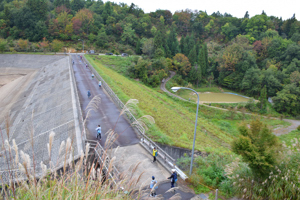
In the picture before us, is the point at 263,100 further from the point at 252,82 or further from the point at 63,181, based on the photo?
the point at 63,181

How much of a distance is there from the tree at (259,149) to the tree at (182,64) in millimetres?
46468

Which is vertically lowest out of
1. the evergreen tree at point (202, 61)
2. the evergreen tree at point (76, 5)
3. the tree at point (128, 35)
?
the evergreen tree at point (202, 61)

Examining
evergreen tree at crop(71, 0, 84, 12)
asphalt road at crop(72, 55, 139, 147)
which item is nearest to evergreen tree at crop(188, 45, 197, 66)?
asphalt road at crop(72, 55, 139, 147)

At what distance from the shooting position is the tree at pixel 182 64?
182 feet

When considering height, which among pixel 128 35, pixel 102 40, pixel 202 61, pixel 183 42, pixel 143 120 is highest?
pixel 128 35

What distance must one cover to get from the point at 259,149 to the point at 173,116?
18.5 m

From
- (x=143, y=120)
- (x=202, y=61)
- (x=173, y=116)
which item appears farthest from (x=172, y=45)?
(x=143, y=120)

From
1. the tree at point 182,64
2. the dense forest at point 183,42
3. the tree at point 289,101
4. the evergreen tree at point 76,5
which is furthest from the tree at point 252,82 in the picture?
the evergreen tree at point 76,5

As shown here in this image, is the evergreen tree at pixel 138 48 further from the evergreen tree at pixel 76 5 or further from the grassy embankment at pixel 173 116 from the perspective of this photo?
the evergreen tree at pixel 76 5

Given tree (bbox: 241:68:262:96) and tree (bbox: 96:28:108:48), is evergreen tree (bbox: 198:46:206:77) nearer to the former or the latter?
tree (bbox: 241:68:262:96)

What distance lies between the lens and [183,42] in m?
65.6

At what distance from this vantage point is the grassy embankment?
1935 centimetres

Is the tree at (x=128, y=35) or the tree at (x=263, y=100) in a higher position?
the tree at (x=128, y=35)

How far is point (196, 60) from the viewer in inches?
2363
